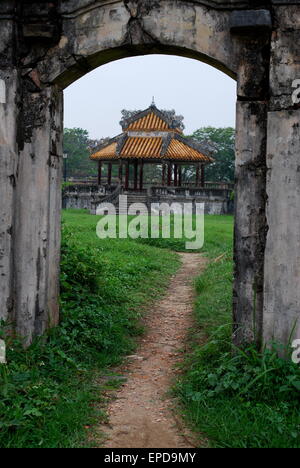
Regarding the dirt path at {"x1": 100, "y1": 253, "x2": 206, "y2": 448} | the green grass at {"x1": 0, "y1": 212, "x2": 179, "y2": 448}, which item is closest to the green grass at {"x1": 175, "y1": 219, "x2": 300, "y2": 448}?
the dirt path at {"x1": 100, "y1": 253, "x2": 206, "y2": 448}

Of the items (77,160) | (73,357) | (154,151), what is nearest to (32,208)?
(73,357)

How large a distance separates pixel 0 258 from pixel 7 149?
37.5 inches

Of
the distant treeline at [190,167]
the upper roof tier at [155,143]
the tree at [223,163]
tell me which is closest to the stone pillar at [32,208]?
the upper roof tier at [155,143]

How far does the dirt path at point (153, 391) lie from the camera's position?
3.30 m

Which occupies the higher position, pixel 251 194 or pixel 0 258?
pixel 251 194

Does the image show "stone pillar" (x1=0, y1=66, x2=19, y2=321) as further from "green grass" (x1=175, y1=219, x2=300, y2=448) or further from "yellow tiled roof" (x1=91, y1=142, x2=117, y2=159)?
"yellow tiled roof" (x1=91, y1=142, x2=117, y2=159)

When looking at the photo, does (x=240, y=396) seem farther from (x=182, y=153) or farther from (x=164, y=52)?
(x=182, y=153)

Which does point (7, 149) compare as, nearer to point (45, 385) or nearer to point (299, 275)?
point (45, 385)

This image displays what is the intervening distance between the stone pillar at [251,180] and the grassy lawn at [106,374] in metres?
0.35

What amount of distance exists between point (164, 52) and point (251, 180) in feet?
4.73

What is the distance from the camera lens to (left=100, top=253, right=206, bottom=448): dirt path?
3.30m

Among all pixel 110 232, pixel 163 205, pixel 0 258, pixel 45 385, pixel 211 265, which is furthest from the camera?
pixel 163 205

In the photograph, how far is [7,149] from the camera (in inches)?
173

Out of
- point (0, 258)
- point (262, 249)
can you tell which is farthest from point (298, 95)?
point (0, 258)
